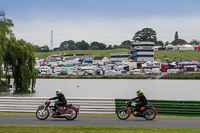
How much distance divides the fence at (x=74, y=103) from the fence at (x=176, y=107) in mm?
620

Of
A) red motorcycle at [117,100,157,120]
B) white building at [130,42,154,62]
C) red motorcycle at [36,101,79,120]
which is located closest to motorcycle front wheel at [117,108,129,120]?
red motorcycle at [117,100,157,120]

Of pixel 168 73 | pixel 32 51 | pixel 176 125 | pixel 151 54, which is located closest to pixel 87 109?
pixel 176 125

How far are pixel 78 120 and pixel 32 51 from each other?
36.3m

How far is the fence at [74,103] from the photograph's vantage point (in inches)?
916

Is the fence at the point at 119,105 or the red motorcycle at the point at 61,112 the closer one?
the red motorcycle at the point at 61,112

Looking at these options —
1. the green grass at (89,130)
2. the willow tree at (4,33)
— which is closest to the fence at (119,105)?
the green grass at (89,130)

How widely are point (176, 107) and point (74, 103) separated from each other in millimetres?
6185

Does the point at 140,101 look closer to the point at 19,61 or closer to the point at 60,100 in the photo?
the point at 60,100

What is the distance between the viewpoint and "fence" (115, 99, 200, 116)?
23016 mm

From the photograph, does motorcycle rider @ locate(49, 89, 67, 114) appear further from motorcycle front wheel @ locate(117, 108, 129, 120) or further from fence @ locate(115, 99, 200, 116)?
fence @ locate(115, 99, 200, 116)

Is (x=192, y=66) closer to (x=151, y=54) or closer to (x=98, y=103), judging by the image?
(x=151, y=54)

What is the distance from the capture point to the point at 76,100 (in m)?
23.6

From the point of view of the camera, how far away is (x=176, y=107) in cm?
2320

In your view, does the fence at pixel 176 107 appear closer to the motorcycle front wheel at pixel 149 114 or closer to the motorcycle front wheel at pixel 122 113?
the motorcycle front wheel at pixel 122 113
